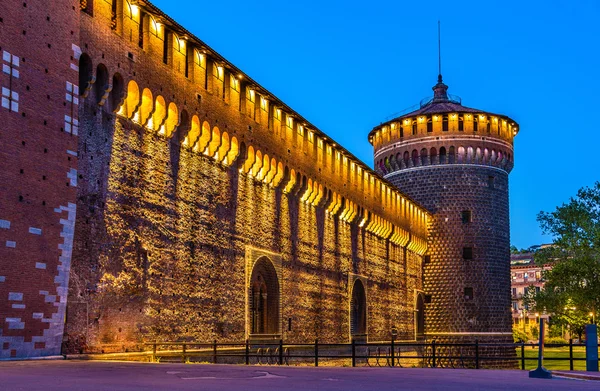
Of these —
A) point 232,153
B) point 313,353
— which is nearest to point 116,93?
point 232,153

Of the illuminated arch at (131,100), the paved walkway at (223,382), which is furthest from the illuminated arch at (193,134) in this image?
the paved walkway at (223,382)

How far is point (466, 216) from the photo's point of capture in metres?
49.8

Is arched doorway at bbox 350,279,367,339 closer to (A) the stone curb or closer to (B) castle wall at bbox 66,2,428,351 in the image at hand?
(B) castle wall at bbox 66,2,428,351

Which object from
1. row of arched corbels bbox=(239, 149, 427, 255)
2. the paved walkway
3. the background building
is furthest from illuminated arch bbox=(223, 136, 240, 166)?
the background building

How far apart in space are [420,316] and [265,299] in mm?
22827

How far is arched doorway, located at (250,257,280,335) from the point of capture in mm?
28741

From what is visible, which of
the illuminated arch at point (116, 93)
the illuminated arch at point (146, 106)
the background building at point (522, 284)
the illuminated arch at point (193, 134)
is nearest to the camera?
the illuminated arch at point (116, 93)

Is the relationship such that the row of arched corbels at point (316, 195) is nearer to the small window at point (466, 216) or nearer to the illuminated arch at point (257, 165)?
the illuminated arch at point (257, 165)

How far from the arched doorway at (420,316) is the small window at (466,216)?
5728 millimetres

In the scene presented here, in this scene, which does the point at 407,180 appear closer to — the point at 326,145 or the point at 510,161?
the point at 510,161

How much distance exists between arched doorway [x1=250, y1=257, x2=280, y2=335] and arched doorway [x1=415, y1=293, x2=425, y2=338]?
20.8m

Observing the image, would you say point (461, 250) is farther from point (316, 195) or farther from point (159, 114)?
point (159, 114)

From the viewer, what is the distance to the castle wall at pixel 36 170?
16.7 metres

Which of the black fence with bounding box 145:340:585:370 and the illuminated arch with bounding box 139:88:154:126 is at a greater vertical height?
the illuminated arch with bounding box 139:88:154:126
